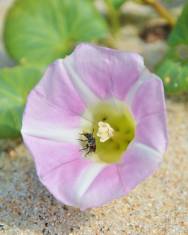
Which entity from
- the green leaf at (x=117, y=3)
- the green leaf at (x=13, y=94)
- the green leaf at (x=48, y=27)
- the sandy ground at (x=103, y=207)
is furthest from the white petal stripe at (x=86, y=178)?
the green leaf at (x=48, y=27)

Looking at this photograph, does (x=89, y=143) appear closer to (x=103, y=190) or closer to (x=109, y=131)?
(x=109, y=131)

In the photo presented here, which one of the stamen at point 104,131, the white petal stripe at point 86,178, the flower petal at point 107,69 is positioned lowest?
the white petal stripe at point 86,178

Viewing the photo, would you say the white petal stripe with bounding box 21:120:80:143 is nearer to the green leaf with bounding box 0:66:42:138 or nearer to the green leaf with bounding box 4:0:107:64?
the green leaf with bounding box 0:66:42:138

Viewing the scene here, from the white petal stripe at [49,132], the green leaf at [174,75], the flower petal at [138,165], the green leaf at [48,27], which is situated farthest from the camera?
the green leaf at [48,27]

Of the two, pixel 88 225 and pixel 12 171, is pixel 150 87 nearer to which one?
pixel 88 225

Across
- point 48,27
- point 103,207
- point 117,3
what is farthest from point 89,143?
point 48,27

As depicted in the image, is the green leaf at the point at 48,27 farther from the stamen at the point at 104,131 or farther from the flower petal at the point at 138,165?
the flower petal at the point at 138,165

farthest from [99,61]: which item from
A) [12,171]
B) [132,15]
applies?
[132,15]
